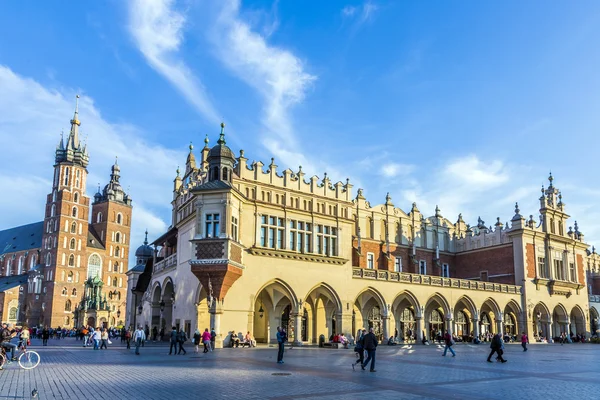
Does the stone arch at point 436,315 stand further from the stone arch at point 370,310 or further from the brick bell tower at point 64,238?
the brick bell tower at point 64,238

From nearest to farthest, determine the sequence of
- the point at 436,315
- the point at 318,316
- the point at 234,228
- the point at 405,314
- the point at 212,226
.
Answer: the point at 212,226, the point at 234,228, the point at 318,316, the point at 405,314, the point at 436,315

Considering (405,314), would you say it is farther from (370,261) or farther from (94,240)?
(94,240)

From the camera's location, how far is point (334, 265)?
38562 millimetres

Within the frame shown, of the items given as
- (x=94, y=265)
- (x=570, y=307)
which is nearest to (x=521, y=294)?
(x=570, y=307)

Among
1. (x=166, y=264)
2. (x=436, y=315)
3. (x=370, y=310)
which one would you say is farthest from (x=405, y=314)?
(x=166, y=264)

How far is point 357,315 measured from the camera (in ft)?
141

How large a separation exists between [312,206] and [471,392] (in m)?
26.9

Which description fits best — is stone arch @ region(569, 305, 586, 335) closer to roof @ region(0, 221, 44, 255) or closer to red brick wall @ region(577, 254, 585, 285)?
red brick wall @ region(577, 254, 585, 285)

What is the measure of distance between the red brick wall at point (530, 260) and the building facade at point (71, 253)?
62649 mm

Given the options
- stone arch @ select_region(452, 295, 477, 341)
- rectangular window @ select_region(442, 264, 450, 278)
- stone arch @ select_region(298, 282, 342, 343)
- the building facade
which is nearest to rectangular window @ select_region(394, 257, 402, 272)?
stone arch @ select_region(452, 295, 477, 341)

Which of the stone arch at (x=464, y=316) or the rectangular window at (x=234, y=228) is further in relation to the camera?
the stone arch at (x=464, y=316)

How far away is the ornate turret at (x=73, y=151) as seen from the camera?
110812 millimetres

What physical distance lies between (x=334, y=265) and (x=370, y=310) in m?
8.25

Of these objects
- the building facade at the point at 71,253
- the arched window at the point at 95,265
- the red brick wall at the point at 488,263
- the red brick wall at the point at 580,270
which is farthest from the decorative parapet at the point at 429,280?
the arched window at the point at 95,265
